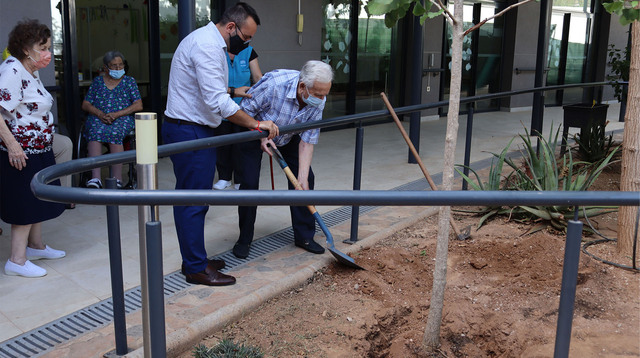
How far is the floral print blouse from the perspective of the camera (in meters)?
3.59

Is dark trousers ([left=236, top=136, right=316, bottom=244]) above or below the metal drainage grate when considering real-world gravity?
above

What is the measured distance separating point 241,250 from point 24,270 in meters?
1.29

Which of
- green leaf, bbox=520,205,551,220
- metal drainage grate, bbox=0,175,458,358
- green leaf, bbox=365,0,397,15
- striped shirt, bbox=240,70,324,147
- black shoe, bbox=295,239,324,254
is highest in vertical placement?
Result: green leaf, bbox=365,0,397,15

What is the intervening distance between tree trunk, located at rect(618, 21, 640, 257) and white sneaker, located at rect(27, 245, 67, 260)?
11.7 feet

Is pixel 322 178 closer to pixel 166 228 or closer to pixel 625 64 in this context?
pixel 166 228

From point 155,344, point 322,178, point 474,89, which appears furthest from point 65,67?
point 474,89

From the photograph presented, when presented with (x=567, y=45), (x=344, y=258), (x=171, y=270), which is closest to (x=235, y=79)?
(x=171, y=270)

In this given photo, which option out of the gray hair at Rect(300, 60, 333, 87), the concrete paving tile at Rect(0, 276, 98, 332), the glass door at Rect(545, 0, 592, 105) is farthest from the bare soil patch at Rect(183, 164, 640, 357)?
the glass door at Rect(545, 0, 592, 105)

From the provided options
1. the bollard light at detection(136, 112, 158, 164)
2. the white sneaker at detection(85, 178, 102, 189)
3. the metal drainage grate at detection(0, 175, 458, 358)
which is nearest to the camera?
the bollard light at detection(136, 112, 158, 164)

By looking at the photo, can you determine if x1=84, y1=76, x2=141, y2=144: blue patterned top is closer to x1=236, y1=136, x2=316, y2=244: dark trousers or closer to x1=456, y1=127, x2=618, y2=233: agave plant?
x1=236, y1=136, x2=316, y2=244: dark trousers

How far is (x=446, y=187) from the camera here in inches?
118

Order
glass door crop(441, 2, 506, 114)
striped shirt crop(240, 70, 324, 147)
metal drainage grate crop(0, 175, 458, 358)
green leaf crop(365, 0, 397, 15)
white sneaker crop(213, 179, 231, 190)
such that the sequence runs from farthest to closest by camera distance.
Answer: glass door crop(441, 2, 506, 114)
white sneaker crop(213, 179, 231, 190)
striped shirt crop(240, 70, 324, 147)
metal drainage grate crop(0, 175, 458, 358)
green leaf crop(365, 0, 397, 15)

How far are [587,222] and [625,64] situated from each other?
13.2 ft

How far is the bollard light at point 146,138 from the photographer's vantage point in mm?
1982
